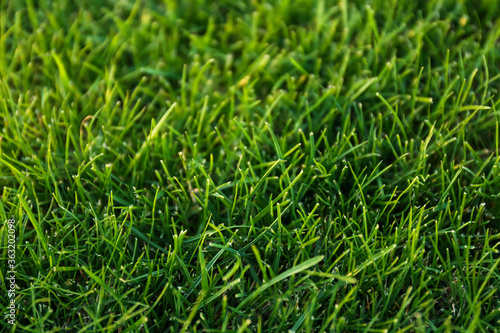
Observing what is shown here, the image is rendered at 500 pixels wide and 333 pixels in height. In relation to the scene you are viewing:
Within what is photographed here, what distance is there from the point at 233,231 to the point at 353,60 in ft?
3.43

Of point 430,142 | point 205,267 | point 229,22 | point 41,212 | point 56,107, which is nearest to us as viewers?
point 205,267

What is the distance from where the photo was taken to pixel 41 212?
1932 millimetres

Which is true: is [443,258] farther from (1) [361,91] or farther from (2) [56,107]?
(2) [56,107]

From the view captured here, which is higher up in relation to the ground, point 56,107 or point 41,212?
point 56,107

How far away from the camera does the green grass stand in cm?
168

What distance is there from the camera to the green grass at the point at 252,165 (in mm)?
1684

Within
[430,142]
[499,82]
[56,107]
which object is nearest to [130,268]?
[56,107]

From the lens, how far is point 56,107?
2.29m

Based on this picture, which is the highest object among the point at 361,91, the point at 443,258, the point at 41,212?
the point at 361,91

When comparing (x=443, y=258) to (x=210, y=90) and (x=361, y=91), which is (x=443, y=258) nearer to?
(x=361, y=91)

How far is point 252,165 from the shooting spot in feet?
6.67

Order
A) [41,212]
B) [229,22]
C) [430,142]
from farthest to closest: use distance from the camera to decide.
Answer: [229,22] → [430,142] → [41,212]

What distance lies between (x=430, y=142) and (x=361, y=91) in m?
0.36

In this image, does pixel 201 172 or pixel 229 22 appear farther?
pixel 229 22
